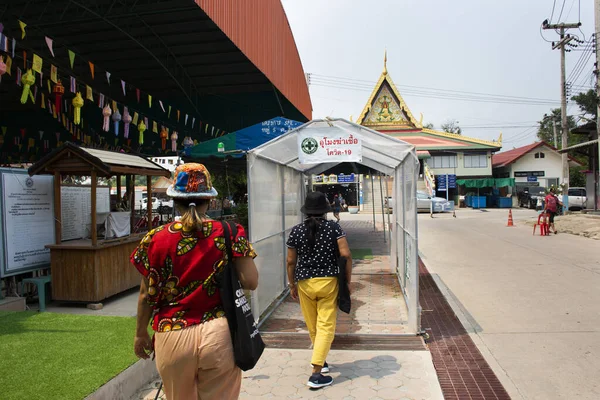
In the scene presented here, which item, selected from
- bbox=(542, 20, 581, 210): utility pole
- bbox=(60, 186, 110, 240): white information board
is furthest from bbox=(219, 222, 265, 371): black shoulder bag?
bbox=(542, 20, 581, 210): utility pole

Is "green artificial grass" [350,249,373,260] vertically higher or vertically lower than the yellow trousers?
lower

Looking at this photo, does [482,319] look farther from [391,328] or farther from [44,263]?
[44,263]

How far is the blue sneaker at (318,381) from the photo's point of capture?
151 inches

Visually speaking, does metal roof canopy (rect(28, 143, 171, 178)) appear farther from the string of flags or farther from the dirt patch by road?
the dirt patch by road

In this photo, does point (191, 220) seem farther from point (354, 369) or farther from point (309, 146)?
point (309, 146)

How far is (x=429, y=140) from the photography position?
38.3 metres

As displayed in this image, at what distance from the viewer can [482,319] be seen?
19.6 feet

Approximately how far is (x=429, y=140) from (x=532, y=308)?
33.5 meters

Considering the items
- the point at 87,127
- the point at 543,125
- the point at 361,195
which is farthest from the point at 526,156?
the point at 87,127

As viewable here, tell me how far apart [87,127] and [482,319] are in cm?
1606

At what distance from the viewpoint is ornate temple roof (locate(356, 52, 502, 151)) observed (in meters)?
37.3

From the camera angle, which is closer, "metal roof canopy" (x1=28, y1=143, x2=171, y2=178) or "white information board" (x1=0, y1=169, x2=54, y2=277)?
"white information board" (x1=0, y1=169, x2=54, y2=277)

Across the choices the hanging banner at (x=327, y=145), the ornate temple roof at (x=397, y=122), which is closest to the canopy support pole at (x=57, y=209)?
the hanging banner at (x=327, y=145)

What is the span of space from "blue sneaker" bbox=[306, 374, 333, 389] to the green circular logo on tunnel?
307cm
